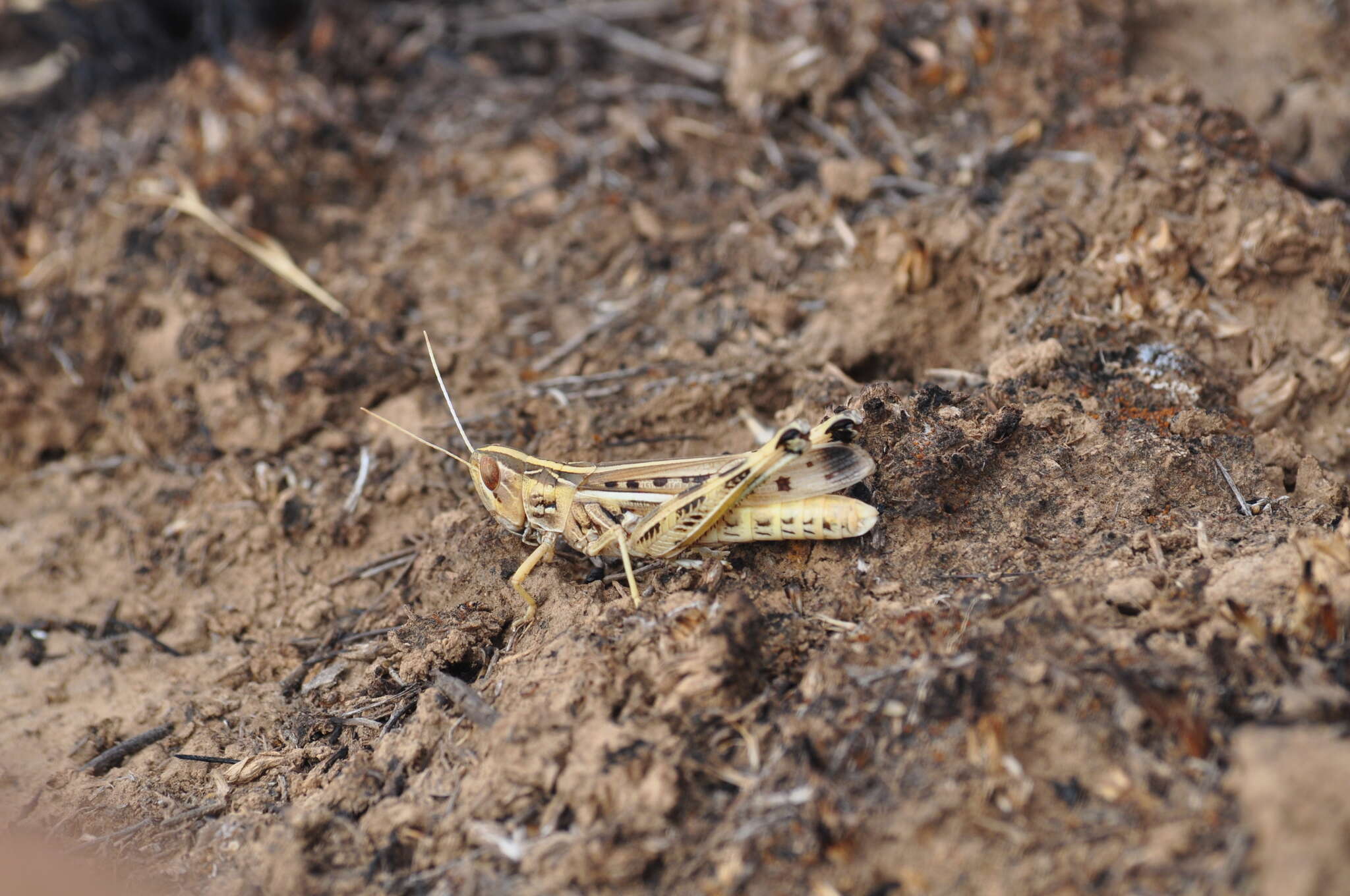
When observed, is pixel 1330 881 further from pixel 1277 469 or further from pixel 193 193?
pixel 193 193

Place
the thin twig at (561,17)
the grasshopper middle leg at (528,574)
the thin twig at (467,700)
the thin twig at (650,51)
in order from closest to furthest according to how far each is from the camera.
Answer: the thin twig at (467,700) → the grasshopper middle leg at (528,574) → the thin twig at (650,51) → the thin twig at (561,17)

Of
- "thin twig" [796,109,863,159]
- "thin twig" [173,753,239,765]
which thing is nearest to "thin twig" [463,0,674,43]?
"thin twig" [796,109,863,159]

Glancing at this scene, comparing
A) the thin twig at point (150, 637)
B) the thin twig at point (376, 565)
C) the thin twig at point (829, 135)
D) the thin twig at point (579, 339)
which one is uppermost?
the thin twig at point (829, 135)

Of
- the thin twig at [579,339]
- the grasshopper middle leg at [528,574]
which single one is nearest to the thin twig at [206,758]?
the grasshopper middle leg at [528,574]

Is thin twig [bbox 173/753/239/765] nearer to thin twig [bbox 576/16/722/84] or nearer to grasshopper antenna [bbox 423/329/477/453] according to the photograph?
grasshopper antenna [bbox 423/329/477/453]

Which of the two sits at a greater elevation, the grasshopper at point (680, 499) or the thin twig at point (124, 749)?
the grasshopper at point (680, 499)

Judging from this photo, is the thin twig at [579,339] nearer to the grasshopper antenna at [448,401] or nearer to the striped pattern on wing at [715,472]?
the grasshopper antenna at [448,401]

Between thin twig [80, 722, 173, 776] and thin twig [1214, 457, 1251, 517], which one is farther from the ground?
thin twig [1214, 457, 1251, 517]
